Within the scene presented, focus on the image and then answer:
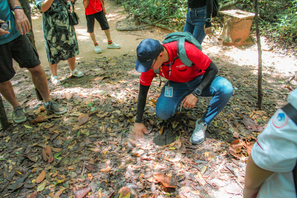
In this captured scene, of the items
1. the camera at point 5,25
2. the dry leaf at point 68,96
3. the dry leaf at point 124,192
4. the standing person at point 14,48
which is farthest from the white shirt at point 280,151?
the dry leaf at point 68,96

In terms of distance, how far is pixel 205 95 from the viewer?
2381 mm

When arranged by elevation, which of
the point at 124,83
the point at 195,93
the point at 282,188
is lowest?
the point at 124,83

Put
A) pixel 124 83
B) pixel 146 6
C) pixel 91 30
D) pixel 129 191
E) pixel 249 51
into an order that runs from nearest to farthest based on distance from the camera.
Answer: pixel 129 191, pixel 124 83, pixel 91 30, pixel 249 51, pixel 146 6

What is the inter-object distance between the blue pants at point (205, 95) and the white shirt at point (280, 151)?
1411mm

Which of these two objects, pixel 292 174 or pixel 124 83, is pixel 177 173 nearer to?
pixel 292 174

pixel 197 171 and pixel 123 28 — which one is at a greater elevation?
pixel 123 28

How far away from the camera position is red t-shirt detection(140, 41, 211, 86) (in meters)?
2.02

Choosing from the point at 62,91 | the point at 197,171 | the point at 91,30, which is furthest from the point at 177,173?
the point at 91,30

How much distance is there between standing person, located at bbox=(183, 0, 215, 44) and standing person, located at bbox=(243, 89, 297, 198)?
2.86 metres

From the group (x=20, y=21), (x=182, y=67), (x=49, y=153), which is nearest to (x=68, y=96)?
(x=49, y=153)

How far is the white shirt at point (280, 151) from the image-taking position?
2.21 feet

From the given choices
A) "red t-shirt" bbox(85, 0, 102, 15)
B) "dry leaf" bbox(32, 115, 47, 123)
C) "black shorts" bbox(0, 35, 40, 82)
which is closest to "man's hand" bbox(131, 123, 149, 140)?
"dry leaf" bbox(32, 115, 47, 123)

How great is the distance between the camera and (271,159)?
0.73 metres

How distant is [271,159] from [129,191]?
1452 mm
